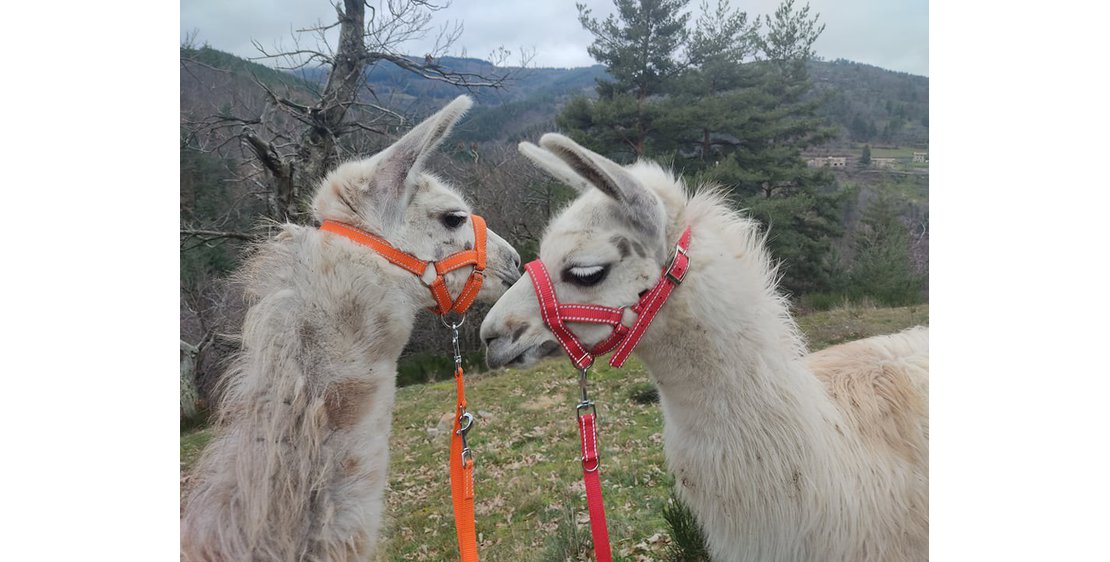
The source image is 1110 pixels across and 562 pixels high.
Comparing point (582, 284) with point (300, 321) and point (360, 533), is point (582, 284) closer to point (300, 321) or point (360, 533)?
point (300, 321)

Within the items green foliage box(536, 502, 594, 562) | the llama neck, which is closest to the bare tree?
the llama neck

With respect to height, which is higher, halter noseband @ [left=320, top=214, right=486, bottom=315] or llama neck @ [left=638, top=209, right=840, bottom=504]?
halter noseband @ [left=320, top=214, right=486, bottom=315]

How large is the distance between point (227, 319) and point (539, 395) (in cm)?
325

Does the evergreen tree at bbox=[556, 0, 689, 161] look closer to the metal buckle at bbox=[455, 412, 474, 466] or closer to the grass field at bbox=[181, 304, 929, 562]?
the grass field at bbox=[181, 304, 929, 562]

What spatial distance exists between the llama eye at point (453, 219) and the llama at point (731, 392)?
38 cm

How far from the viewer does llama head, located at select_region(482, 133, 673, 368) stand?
1.59 m

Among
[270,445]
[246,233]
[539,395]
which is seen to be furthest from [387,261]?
[539,395]

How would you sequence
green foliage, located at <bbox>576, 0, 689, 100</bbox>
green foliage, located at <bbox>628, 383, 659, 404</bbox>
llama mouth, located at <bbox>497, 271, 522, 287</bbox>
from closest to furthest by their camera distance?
llama mouth, located at <bbox>497, 271, 522, 287</bbox>, green foliage, located at <bbox>576, 0, 689, 100</bbox>, green foliage, located at <bbox>628, 383, 659, 404</bbox>

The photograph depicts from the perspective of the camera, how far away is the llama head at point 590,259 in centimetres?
159

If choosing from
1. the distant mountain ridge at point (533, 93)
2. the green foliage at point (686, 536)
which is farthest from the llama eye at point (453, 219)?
the green foliage at point (686, 536)

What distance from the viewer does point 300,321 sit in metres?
1.71

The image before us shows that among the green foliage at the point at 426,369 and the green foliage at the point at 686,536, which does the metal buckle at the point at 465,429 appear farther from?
the green foliage at the point at 426,369

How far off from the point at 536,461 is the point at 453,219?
259 cm

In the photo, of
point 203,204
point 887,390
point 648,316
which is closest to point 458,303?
point 648,316
